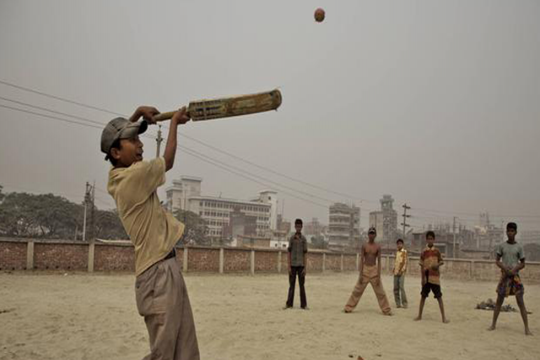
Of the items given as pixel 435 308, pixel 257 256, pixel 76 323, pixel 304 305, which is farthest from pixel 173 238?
pixel 257 256

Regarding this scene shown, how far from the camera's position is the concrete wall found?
1956cm

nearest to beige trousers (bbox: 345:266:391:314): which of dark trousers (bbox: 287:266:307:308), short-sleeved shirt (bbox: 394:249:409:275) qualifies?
dark trousers (bbox: 287:266:307:308)

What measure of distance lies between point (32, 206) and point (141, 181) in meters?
60.6

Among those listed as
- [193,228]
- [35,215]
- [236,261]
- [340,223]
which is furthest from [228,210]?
[236,261]

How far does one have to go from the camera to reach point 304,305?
10453 mm

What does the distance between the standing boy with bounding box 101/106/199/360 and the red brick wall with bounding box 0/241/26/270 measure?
19678 millimetres

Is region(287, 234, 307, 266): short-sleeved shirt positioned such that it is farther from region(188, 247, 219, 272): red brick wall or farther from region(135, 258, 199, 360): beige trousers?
region(188, 247, 219, 272): red brick wall

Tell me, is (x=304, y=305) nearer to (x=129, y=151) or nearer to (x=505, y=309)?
(x=505, y=309)

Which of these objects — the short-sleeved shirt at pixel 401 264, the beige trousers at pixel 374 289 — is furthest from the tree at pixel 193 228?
the beige trousers at pixel 374 289

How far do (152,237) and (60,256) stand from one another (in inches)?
788

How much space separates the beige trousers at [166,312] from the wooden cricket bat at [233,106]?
1.03 m

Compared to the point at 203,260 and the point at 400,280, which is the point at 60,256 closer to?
the point at 203,260

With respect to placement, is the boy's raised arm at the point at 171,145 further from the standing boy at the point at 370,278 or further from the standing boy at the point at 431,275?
the standing boy at the point at 370,278

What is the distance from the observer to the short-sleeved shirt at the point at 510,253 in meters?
8.41
